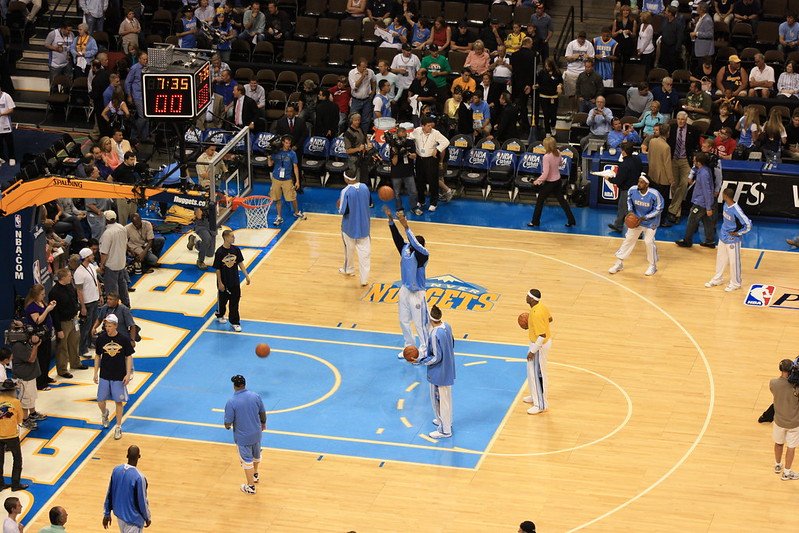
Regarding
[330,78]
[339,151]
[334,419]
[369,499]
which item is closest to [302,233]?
[339,151]

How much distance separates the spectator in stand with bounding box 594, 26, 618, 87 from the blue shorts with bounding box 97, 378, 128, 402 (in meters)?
16.2

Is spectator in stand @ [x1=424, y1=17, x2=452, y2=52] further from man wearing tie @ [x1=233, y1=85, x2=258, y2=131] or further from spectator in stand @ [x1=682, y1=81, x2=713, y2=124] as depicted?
spectator in stand @ [x1=682, y1=81, x2=713, y2=124]

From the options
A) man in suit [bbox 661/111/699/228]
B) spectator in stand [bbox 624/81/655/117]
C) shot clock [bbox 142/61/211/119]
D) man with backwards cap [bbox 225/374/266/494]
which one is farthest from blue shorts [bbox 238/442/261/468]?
spectator in stand [bbox 624/81/655/117]

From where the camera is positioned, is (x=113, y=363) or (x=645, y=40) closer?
(x=113, y=363)

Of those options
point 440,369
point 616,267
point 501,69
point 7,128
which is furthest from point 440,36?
point 440,369

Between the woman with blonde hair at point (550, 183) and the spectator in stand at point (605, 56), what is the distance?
175 inches

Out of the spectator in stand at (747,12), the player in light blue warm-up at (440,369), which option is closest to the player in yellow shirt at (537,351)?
the player in light blue warm-up at (440,369)

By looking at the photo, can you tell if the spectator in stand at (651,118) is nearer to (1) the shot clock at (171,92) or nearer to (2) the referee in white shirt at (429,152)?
(2) the referee in white shirt at (429,152)

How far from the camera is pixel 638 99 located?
104 feet

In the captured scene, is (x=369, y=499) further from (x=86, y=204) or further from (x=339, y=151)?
(x=339, y=151)

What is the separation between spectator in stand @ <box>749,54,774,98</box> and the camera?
31844 millimetres

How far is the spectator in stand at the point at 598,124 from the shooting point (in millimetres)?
30766

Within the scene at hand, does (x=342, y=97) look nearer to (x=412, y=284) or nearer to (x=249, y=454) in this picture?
(x=412, y=284)

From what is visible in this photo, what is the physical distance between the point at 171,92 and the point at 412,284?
6941mm
